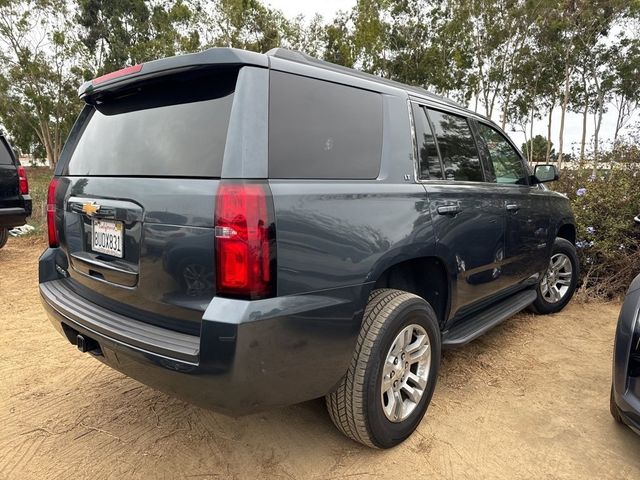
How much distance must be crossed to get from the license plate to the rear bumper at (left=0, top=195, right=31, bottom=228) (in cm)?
496

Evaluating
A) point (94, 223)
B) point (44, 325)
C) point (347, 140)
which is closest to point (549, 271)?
point (347, 140)

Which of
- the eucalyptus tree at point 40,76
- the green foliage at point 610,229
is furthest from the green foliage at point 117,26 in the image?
the green foliage at point 610,229

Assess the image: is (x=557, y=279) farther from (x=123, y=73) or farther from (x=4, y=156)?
(x=4, y=156)

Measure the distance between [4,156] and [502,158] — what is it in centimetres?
635

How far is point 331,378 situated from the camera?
6.37ft

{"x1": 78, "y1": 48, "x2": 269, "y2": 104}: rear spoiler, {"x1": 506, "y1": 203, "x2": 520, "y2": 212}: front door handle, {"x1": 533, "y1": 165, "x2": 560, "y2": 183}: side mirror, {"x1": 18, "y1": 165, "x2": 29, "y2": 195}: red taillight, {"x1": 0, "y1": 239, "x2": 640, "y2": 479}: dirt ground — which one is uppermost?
{"x1": 78, "y1": 48, "x2": 269, "y2": 104}: rear spoiler

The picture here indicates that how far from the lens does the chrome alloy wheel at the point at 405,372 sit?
2.24 m

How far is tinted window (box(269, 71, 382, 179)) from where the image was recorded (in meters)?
1.82

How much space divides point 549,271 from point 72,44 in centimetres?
2721

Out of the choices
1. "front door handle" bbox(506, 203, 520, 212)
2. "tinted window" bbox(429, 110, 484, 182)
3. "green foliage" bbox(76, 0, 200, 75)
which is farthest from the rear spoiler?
"green foliage" bbox(76, 0, 200, 75)

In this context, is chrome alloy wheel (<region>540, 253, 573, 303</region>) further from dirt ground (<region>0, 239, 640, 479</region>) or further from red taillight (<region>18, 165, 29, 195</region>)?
red taillight (<region>18, 165, 29, 195</region>)

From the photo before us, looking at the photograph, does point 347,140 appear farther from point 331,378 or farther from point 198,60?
point 331,378

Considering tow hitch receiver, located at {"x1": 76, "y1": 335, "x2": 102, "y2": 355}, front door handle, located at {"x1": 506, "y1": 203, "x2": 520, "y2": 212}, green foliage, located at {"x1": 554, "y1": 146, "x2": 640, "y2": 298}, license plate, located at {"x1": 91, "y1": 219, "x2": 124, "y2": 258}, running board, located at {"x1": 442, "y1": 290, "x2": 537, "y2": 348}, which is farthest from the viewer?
green foliage, located at {"x1": 554, "y1": 146, "x2": 640, "y2": 298}

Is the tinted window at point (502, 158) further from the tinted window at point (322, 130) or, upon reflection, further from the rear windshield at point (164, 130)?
the rear windshield at point (164, 130)
